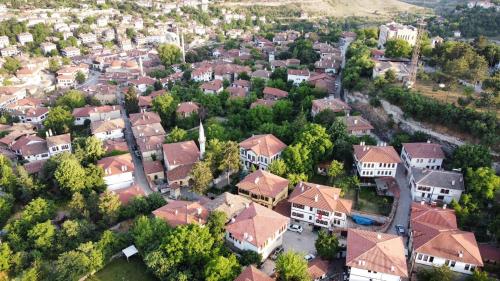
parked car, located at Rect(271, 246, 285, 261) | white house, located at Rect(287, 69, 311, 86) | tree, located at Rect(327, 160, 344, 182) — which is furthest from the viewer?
white house, located at Rect(287, 69, 311, 86)

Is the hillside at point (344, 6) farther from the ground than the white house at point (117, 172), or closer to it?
farther from the ground

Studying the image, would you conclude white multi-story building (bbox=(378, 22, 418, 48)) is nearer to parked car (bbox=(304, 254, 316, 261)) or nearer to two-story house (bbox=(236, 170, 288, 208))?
two-story house (bbox=(236, 170, 288, 208))

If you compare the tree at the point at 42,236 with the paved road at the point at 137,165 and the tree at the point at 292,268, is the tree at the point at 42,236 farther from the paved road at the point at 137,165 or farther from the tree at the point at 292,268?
the tree at the point at 292,268

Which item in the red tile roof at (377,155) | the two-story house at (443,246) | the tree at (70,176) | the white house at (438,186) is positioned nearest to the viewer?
the two-story house at (443,246)

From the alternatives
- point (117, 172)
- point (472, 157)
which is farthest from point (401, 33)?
point (117, 172)

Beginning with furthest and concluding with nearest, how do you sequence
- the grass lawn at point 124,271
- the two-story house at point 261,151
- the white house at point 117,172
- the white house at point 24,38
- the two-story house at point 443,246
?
the white house at point 24,38, the two-story house at point 261,151, the white house at point 117,172, the grass lawn at point 124,271, the two-story house at point 443,246

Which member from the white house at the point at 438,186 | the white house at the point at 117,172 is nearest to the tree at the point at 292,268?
the white house at the point at 438,186

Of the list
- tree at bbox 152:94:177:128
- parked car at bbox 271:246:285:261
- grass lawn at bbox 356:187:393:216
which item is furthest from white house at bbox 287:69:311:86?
parked car at bbox 271:246:285:261
